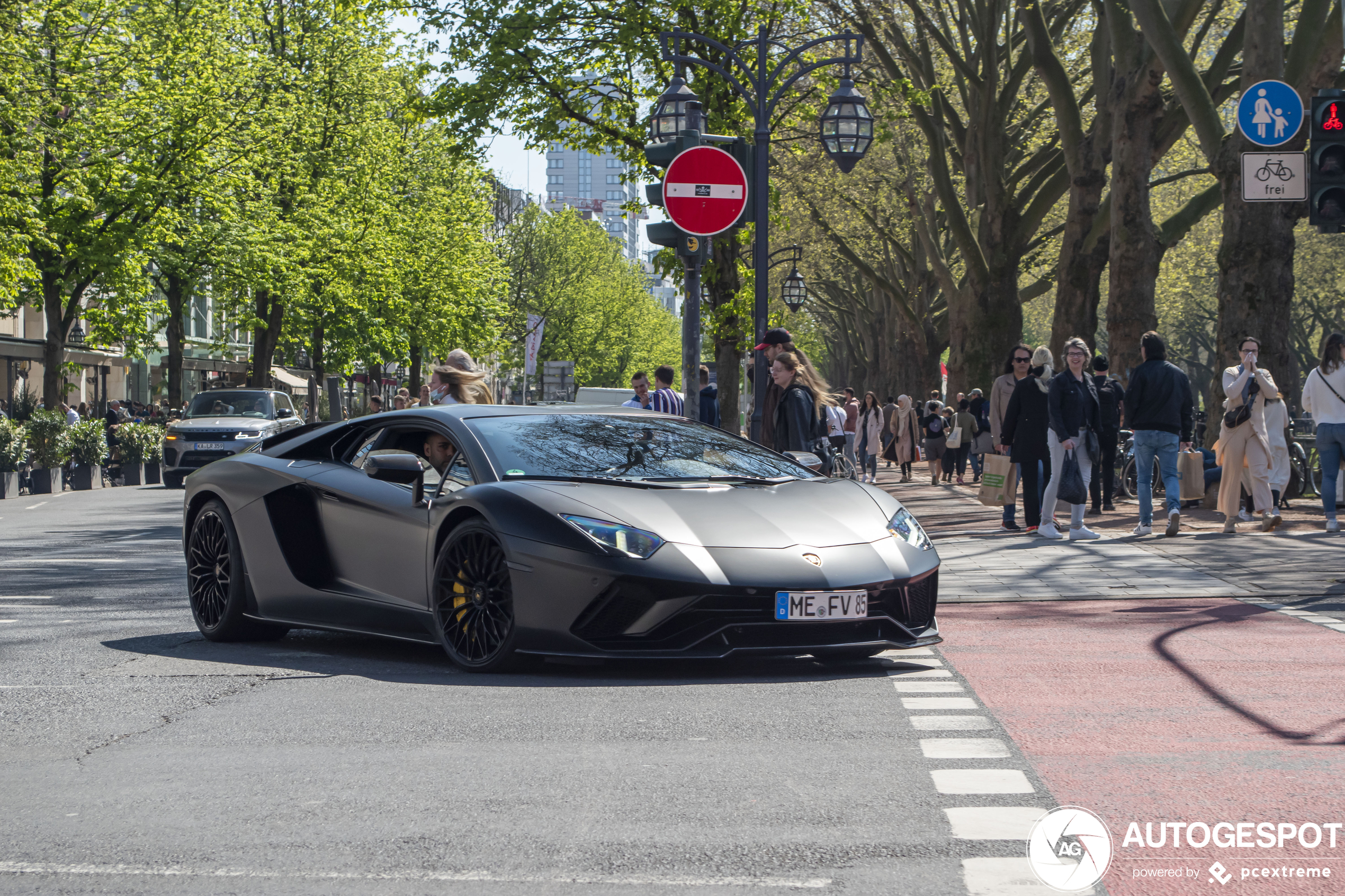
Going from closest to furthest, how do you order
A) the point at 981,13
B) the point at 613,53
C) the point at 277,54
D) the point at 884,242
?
1. the point at 613,53
2. the point at 981,13
3. the point at 277,54
4. the point at 884,242

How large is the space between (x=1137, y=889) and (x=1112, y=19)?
19512 millimetres

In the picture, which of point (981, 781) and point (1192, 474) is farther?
point (1192, 474)

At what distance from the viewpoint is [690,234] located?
42.3 ft

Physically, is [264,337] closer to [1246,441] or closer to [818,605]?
[1246,441]

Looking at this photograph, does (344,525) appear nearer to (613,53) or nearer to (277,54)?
(613,53)

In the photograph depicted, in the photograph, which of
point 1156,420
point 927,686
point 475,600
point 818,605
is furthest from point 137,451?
point 927,686

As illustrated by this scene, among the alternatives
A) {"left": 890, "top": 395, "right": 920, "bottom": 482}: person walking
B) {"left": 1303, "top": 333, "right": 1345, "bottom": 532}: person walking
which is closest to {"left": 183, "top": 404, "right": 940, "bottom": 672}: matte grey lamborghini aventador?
{"left": 1303, "top": 333, "right": 1345, "bottom": 532}: person walking

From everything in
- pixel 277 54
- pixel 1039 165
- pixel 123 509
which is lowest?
pixel 123 509

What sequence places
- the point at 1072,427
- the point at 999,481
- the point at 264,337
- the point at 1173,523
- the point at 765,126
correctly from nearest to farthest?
1. the point at 1072,427
2. the point at 1173,523
3. the point at 765,126
4. the point at 999,481
5. the point at 264,337

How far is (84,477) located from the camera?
30.2 m

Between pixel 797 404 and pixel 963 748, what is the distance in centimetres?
673

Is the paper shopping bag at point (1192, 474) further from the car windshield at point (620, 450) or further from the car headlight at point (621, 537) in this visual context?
the car headlight at point (621, 537)

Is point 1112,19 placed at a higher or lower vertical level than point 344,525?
higher

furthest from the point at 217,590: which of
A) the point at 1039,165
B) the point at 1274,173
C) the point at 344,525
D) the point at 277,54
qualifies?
the point at 277,54
